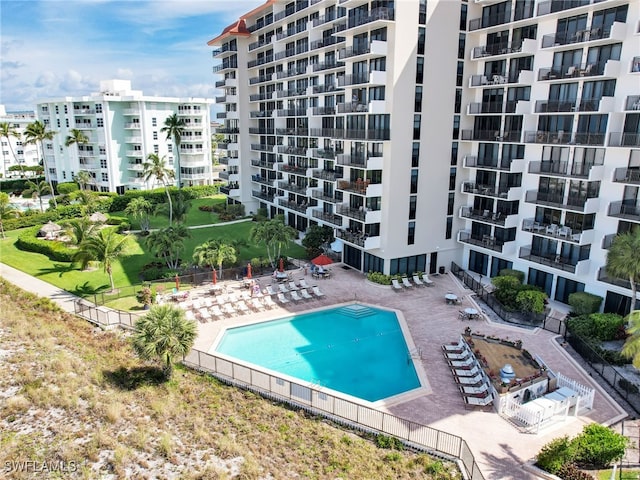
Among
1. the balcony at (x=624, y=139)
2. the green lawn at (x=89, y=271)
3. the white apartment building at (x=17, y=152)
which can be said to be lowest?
the green lawn at (x=89, y=271)

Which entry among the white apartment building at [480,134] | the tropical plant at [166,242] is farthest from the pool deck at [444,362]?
the tropical plant at [166,242]

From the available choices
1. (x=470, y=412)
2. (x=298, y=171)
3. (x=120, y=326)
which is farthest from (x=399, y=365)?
(x=298, y=171)

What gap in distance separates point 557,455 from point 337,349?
1408 cm

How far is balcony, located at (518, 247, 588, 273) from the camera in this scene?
33625mm

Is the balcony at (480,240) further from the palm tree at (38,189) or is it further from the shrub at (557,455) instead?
the palm tree at (38,189)

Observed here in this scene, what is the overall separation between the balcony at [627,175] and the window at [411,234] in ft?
48.8

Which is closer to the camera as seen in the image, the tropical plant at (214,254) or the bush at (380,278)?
the tropical plant at (214,254)

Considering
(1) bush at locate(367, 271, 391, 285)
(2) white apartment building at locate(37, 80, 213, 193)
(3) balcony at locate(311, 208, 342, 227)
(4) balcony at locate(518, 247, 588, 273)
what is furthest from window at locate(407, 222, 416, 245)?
(2) white apartment building at locate(37, 80, 213, 193)

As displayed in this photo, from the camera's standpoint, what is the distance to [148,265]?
139ft

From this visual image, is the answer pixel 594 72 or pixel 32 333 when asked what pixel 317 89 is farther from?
pixel 32 333

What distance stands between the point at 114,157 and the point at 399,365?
2647 inches

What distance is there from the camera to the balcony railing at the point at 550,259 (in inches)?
1329

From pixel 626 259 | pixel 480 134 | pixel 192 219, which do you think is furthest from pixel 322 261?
pixel 192 219

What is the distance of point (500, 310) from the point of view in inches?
1347
